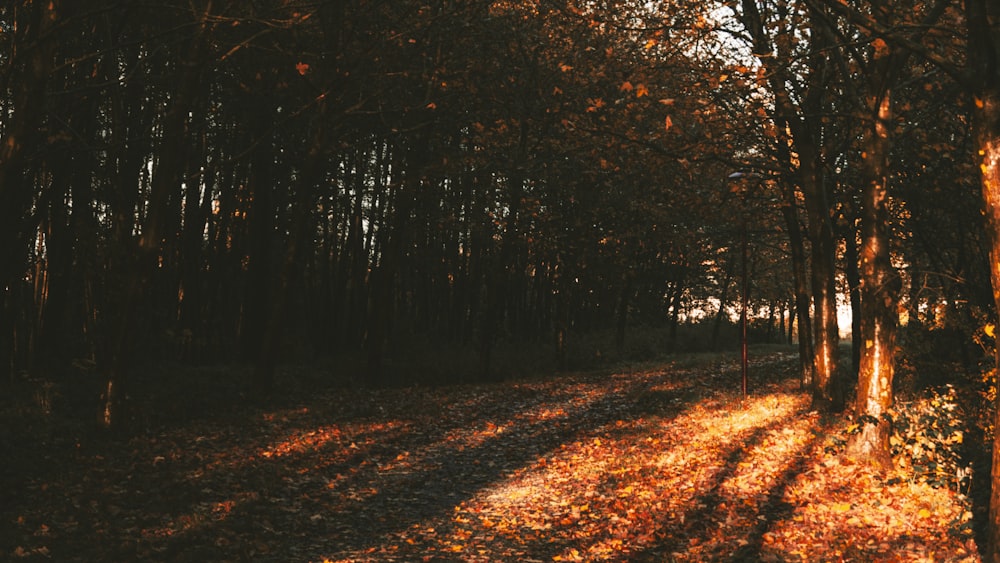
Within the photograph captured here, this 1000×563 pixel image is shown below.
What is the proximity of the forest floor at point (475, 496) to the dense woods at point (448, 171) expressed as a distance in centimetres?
142

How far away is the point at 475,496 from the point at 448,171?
13156 millimetres

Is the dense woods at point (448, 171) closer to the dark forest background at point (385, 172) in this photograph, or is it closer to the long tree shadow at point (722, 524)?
the dark forest background at point (385, 172)

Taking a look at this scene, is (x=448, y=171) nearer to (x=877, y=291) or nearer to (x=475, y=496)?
(x=475, y=496)

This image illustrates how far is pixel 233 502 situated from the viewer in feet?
31.8

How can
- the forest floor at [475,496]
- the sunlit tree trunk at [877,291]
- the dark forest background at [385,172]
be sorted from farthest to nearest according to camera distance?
the dark forest background at [385,172] → the sunlit tree trunk at [877,291] → the forest floor at [475,496]

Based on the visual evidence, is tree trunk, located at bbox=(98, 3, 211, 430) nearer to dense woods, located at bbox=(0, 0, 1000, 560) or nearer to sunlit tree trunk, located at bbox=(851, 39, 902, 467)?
dense woods, located at bbox=(0, 0, 1000, 560)

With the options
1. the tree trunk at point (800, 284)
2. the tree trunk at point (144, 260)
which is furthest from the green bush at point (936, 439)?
the tree trunk at point (144, 260)

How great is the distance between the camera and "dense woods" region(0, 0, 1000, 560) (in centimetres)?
1105

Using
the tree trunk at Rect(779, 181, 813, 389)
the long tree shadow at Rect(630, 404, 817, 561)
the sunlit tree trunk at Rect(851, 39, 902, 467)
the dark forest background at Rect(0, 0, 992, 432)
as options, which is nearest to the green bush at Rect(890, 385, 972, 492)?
the sunlit tree trunk at Rect(851, 39, 902, 467)

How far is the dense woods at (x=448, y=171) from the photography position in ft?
36.2

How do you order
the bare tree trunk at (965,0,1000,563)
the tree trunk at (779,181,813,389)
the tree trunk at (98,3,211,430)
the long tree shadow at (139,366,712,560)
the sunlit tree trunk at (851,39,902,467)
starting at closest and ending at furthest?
the bare tree trunk at (965,0,1000,563) < the long tree shadow at (139,366,712,560) < the sunlit tree trunk at (851,39,902,467) < the tree trunk at (98,3,211,430) < the tree trunk at (779,181,813,389)

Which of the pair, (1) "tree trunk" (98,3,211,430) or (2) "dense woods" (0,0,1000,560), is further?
(1) "tree trunk" (98,3,211,430)

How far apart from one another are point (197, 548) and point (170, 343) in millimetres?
13702

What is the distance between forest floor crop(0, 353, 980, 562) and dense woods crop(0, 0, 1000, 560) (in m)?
1.42
